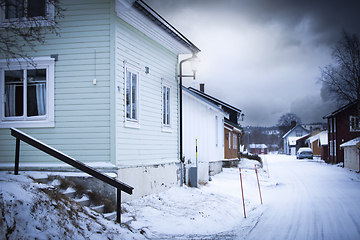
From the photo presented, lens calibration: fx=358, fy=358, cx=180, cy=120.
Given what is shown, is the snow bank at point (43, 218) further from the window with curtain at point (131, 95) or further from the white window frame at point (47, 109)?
the window with curtain at point (131, 95)

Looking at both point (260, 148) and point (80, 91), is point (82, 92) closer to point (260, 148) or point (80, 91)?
point (80, 91)

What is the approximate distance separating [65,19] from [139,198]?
5.53 metres

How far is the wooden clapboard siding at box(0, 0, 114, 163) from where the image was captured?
9.59 metres

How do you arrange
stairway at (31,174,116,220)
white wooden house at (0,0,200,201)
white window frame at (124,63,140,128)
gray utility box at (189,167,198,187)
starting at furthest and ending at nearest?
gray utility box at (189,167,198,187) < white window frame at (124,63,140,128) < white wooden house at (0,0,200,201) < stairway at (31,174,116,220)

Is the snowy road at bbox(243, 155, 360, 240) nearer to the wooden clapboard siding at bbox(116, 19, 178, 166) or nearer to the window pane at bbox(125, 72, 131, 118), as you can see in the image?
the wooden clapboard siding at bbox(116, 19, 178, 166)

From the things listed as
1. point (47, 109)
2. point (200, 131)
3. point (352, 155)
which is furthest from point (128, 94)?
point (352, 155)

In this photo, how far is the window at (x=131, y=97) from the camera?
10523mm

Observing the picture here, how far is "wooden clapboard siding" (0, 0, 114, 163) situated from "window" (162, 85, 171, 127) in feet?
13.2

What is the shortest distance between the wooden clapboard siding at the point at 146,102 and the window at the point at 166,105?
8.0 inches

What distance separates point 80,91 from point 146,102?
2.65 metres

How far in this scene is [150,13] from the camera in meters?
10.5

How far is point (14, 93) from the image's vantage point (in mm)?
10141

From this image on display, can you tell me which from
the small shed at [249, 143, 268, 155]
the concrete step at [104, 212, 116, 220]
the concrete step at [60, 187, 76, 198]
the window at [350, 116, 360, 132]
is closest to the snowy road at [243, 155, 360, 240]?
the concrete step at [104, 212, 116, 220]

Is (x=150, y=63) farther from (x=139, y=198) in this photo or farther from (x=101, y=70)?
(x=139, y=198)
